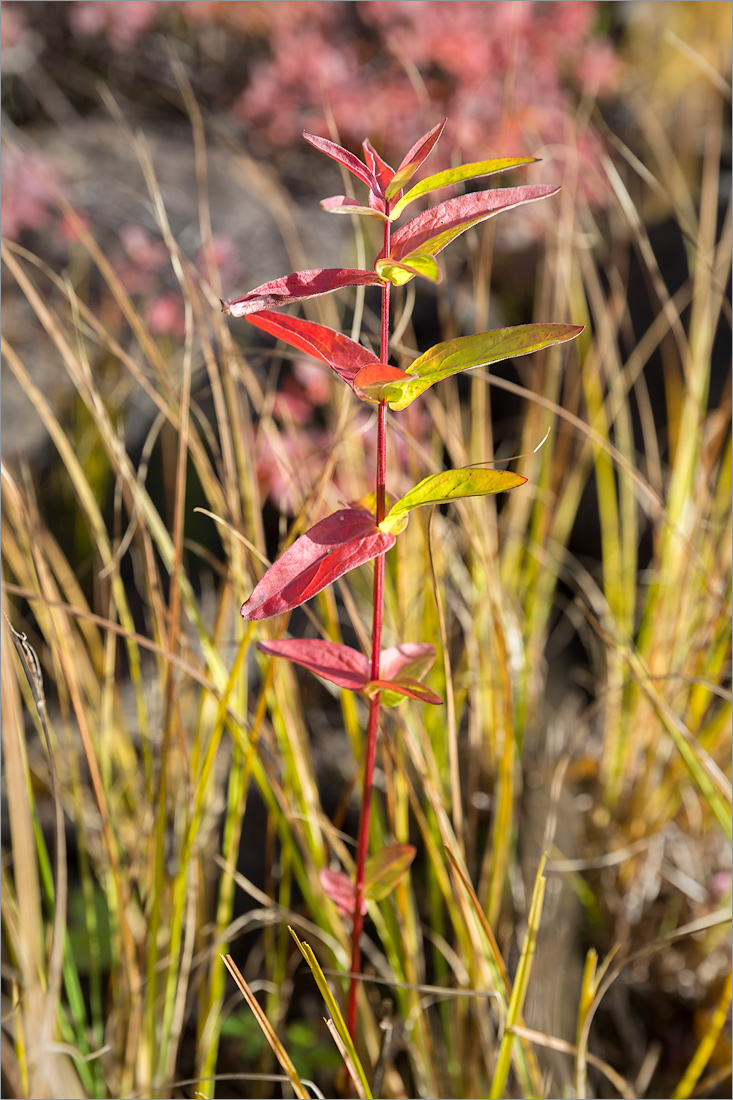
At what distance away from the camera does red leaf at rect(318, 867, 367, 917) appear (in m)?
0.49

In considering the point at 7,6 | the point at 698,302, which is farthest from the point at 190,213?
the point at 698,302

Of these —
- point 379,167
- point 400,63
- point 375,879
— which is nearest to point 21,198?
point 400,63

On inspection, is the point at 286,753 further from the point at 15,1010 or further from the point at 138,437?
the point at 138,437

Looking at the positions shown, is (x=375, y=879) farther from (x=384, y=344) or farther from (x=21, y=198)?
(x=21, y=198)

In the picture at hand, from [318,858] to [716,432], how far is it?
24.8 inches

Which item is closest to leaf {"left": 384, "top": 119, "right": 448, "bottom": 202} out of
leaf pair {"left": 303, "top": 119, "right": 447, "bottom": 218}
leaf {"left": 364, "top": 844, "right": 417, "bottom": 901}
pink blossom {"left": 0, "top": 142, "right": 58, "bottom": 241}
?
leaf pair {"left": 303, "top": 119, "right": 447, "bottom": 218}

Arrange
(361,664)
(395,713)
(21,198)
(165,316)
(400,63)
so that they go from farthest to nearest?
1. (400,63)
2. (21,198)
3. (165,316)
4. (395,713)
5. (361,664)

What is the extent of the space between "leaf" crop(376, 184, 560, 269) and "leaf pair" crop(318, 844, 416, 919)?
0.35 metres

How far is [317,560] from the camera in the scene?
1.21 feet

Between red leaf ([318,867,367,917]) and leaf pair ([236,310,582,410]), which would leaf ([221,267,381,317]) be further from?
red leaf ([318,867,367,917])

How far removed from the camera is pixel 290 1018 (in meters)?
0.85

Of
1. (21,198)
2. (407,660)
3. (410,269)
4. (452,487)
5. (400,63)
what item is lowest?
(407,660)

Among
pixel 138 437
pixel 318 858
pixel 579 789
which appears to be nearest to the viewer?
pixel 318 858

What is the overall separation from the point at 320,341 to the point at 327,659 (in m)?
0.18
